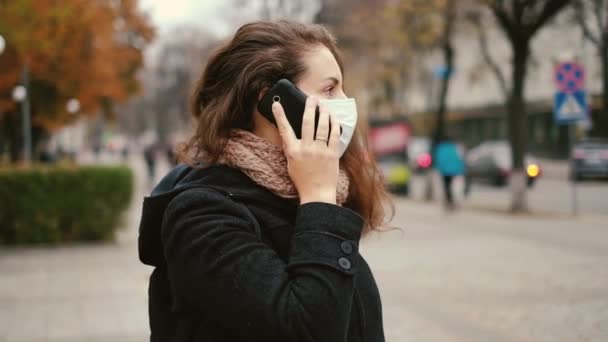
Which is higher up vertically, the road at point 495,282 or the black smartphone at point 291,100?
the black smartphone at point 291,100

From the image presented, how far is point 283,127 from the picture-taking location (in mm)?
1591

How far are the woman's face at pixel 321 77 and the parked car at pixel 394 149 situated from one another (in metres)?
21.5

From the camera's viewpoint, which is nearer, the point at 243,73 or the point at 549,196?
the point at 243,73

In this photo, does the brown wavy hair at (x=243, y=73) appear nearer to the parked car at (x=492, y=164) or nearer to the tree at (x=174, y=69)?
the parked car at (x=492, y=164)

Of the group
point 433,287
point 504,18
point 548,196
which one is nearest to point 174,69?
point 548,196

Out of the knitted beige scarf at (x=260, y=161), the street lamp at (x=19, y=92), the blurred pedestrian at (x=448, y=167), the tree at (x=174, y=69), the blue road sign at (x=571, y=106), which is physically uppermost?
the knitted beige scarf at (x=260, y=161)

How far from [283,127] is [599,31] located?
30905mm

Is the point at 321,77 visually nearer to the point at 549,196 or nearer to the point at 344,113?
the point at 344,113

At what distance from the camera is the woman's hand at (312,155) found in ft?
5.13

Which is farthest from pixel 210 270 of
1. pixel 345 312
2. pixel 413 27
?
pixel 413 27

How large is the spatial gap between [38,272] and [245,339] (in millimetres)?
8140

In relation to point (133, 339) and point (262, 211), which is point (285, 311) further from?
point (133, 339)

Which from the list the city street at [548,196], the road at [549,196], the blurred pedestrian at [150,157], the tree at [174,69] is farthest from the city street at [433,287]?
the tree at [174,69]

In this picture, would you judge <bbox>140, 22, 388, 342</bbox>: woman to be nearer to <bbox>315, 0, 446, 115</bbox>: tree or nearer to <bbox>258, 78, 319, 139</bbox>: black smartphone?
<bbox>258, 78, 319, 139</bbox>: black smartphone
